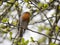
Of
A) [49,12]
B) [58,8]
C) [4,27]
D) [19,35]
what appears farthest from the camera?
[49,12]

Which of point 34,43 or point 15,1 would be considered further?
point 15,1

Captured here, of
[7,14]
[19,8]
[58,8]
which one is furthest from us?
[7,14]

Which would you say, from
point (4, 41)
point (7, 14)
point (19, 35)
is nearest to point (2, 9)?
point (7, 14)

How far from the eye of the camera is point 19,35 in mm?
1606

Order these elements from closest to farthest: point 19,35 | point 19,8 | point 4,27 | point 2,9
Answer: point 19,35
point 4,27
point 19,8
point 2,9

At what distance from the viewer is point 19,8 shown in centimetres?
189

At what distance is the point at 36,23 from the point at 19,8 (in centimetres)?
51

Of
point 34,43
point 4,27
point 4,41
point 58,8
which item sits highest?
point 58,8

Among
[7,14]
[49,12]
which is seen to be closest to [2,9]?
[7,14]

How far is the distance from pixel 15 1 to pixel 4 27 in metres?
0.25

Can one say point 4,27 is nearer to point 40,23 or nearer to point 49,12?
point 40,23

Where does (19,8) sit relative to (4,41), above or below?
above

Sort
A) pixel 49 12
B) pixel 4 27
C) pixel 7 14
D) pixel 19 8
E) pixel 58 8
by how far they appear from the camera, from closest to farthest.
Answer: pixel 4 27 < pixel 19 8 < pixel 58 8 < pixel 7 14 < pixel 49 12

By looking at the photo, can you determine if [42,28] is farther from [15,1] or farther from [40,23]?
[15,1]
